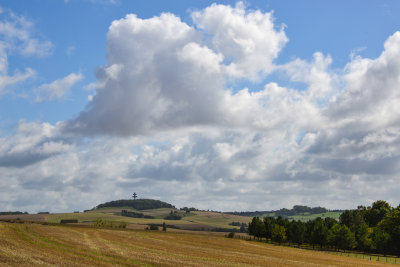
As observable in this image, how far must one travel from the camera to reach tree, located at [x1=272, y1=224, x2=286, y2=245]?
147m

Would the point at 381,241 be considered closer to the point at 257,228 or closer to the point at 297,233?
the point at 297,233

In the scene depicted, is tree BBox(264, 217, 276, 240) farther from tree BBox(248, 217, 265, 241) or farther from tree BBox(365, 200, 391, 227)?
tree BBox(365, 200, 391, 227)

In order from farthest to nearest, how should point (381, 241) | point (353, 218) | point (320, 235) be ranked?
point (353, 218), point (320, 235), point (381, 241)

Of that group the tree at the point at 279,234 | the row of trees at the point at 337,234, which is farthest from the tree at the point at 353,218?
the tree at the point at 279,234

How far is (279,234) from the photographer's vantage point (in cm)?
14712

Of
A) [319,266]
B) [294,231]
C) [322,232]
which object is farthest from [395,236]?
[319,266]

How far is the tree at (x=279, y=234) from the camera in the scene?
14675cm

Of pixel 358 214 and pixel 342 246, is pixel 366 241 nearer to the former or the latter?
pixel 342 246

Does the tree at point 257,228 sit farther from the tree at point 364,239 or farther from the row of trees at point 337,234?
the tree at point 364,239

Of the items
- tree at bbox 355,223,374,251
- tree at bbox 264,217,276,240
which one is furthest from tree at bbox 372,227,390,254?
tree at bbox 264,217,276,240

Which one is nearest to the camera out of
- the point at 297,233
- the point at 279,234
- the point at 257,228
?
the point at 279,234

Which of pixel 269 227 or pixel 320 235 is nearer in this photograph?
pixel 320 235

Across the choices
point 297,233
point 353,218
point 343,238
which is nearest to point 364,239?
point 343,238

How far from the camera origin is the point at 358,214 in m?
171
